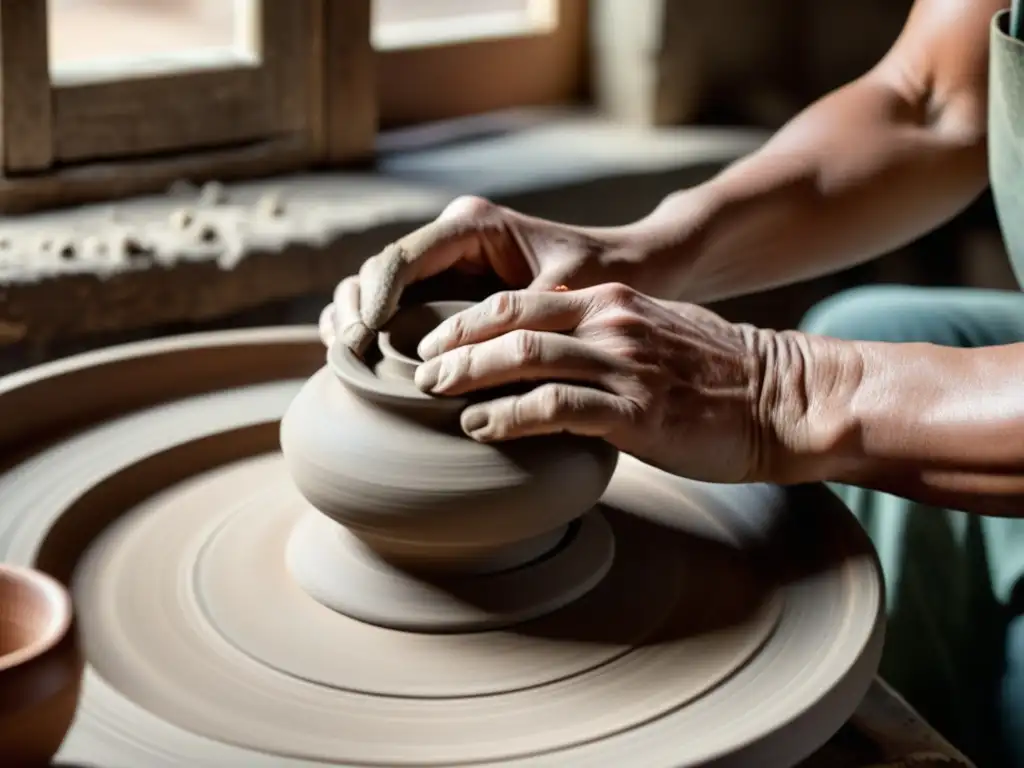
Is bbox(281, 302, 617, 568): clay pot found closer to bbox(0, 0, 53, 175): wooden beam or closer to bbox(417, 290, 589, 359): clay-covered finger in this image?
bbox(417, 290, 589, 359): clay-covered finger

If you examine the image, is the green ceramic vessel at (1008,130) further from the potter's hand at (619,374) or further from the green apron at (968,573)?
the potter's hand at (619,374)

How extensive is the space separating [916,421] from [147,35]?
193cm

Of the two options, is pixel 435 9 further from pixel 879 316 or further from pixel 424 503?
pixel 424 503

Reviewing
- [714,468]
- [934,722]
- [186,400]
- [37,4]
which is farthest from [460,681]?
[37,4]

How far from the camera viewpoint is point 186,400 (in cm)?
166

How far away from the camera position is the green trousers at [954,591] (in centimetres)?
156

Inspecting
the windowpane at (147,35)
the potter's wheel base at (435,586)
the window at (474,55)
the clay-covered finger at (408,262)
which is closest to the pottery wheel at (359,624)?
the potter's wheel base at (435,586)

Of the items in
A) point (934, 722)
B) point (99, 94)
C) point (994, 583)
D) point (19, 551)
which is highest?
point (99, 94)

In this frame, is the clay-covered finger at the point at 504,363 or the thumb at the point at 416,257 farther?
the thumb at the point at 416,257

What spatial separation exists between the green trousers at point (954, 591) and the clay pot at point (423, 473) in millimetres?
563

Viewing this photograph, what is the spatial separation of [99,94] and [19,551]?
1167 mm

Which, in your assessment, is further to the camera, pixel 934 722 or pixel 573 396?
pixel 934 722

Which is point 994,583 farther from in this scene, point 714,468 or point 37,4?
point 37,4

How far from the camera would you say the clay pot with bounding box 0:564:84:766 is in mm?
871
